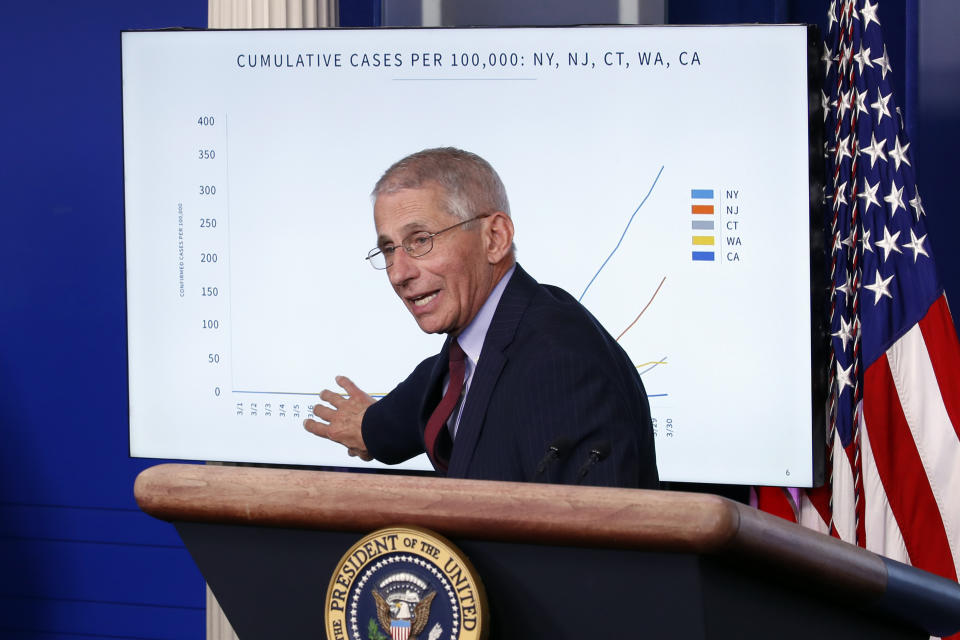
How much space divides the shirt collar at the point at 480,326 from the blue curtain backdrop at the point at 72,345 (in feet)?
6.54

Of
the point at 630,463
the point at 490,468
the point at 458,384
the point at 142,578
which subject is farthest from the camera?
the point at 142,578

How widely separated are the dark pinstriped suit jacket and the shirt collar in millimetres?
168

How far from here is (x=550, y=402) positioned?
4.82 ft

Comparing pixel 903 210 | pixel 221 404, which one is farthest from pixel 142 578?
pixel 903 210

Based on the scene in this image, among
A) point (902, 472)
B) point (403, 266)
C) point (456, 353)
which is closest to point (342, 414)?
point (403, 266)

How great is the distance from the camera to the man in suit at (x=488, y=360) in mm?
1438

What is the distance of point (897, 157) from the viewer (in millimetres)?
2545

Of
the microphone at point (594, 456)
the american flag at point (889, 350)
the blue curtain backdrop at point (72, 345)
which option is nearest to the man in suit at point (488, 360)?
the microphone at point (594, 456)

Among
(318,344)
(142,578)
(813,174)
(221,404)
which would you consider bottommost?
(142,578)

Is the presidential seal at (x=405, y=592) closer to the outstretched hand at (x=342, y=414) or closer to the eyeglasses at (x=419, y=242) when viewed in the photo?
the eyeglasses at (x=419, y=242)

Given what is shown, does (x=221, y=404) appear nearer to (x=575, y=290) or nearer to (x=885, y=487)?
(x=575, y=290)

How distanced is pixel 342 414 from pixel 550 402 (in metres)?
1.41

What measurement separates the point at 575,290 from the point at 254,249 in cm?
95

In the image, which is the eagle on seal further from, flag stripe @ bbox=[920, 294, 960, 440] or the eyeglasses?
flag stripe @ bbox=[920, 294, 960, 440]
